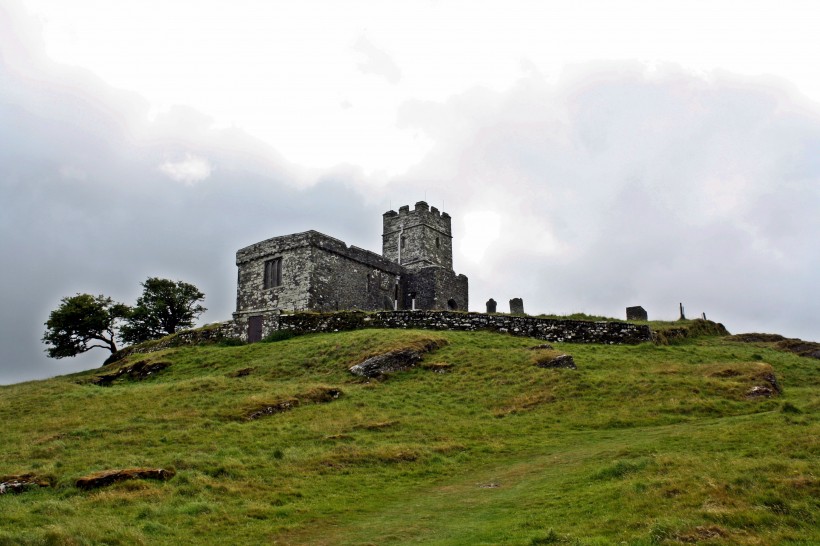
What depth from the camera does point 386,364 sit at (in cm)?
3088

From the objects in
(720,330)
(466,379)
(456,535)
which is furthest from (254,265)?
(456,535)

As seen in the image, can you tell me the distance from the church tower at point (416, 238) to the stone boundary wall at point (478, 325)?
17276 mm

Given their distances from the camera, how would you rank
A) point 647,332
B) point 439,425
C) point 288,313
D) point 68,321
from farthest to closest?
1. point 68,321
2. point 288,313
3. point 647,332
4. point 439,425

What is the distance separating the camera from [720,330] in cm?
4866

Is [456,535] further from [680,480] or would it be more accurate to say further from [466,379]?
[466,379]

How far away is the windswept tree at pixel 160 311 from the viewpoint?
58400 millimetres

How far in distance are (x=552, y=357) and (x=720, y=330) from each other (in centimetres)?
2460

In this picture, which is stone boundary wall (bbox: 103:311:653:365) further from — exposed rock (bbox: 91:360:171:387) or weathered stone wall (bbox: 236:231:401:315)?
exposed rock (bbox: 91:360:171:387)

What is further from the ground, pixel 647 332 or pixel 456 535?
pixel 647 332

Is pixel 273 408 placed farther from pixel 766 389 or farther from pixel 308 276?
pixel 308 276

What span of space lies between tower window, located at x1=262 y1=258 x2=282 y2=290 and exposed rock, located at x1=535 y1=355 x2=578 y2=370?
22935mm

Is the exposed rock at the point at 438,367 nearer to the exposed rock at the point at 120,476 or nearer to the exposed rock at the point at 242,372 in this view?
the exposed rock at the point at 242,372

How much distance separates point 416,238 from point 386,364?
29.8 meters

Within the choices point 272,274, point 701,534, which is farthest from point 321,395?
point 272,274
